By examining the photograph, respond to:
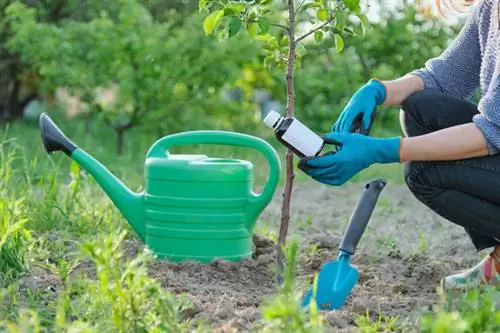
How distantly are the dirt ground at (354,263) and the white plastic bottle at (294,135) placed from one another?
1.29ft

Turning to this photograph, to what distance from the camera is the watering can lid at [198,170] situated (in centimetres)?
264

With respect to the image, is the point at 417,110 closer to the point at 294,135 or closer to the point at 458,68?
the point at 458,68

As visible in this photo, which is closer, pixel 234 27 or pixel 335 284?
pixel 335 284

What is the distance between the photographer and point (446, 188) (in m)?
2.56

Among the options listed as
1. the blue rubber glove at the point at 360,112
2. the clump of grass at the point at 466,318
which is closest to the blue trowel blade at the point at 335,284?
the clump of grass at the point at 466,318

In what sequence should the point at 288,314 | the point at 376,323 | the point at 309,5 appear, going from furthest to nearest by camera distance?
the point at 309,5 → the point at 376,323 → the point at 288,314

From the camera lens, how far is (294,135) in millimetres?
2346

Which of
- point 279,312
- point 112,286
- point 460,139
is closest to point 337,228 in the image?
point 460,139

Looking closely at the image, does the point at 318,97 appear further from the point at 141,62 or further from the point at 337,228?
the point at 337,228

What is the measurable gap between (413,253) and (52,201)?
120 centimetres

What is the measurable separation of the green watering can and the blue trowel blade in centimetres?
44

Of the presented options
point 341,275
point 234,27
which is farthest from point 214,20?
point 341,275

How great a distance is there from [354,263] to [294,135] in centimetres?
74

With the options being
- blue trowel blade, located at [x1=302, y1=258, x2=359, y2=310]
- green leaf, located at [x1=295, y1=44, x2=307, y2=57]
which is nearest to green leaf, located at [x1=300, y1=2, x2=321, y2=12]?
green leaf, located at [x1=295, y1=44, x2=307, y2=57]
